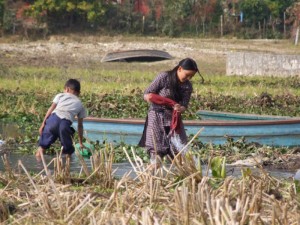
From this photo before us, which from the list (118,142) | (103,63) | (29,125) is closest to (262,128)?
(118,142)

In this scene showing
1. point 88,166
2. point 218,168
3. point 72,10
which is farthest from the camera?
point 72,10

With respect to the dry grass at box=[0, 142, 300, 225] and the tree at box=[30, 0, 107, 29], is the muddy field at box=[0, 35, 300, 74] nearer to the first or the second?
the tree at box=[30, 0, 107, 29]

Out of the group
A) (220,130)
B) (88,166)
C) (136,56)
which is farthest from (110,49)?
(88,166)

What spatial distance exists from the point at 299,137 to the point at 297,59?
13.0m

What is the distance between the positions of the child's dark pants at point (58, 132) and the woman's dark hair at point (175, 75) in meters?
1.86

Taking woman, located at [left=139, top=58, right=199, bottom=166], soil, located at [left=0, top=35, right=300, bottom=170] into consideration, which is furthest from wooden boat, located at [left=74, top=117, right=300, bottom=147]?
soil, located at [left=0, top=35, right=300, bottom=170]

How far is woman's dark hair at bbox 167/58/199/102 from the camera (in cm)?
927

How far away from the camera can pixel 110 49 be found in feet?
120

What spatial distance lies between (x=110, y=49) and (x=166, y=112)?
2720cm

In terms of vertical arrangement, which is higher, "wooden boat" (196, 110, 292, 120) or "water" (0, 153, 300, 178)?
"water" (0, 153, 300, 178)

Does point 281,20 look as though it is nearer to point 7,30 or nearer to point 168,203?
point 7,30

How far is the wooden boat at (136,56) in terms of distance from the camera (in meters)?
32.4

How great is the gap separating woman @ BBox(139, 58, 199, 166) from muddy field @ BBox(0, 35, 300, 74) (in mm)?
19649

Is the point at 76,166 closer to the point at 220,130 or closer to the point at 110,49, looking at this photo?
the point at 220,130
